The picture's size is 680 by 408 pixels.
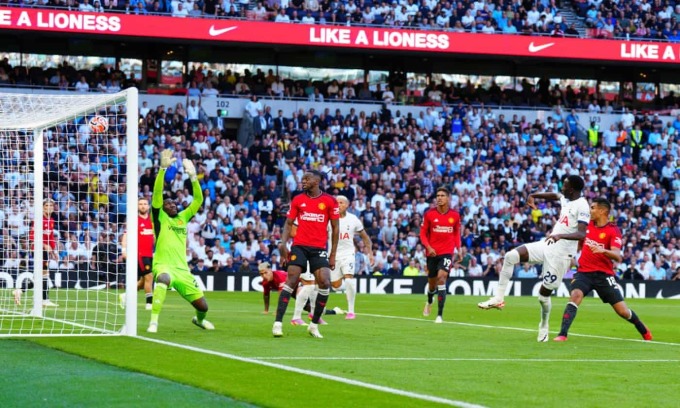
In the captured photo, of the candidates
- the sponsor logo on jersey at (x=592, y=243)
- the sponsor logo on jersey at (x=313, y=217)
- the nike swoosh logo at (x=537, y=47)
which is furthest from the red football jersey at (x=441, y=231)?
the nike swoosh logo at (x=537, y=47)

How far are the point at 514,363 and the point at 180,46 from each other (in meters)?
35.4

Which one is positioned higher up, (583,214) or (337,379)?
(583,214)

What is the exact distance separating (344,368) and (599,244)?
18.3 feet

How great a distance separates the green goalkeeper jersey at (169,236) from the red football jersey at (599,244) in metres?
5.40

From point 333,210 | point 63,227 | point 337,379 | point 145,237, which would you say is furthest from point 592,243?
point 63,227

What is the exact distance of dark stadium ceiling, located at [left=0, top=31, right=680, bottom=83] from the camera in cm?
4378

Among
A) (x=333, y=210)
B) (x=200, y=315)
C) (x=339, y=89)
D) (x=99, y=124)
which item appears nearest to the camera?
(x=333, y=210)

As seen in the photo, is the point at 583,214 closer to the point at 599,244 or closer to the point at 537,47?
the point at 599,244

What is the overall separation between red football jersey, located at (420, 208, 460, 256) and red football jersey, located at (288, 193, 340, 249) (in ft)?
19.3

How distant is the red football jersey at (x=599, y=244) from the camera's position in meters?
15.8

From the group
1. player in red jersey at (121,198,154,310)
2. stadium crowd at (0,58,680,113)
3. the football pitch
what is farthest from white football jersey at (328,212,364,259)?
stadium crowd at (0,58,680,113)

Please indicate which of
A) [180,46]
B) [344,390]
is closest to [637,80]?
[180,46]

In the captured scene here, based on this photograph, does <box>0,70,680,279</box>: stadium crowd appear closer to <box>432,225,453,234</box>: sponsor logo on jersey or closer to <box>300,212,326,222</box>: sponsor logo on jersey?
<box>432,225,453,234</box>: sponsor logo on jersey

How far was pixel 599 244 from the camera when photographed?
625 inches
